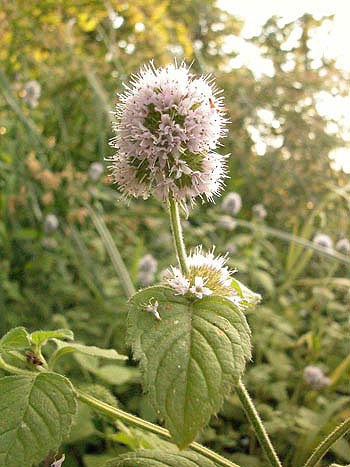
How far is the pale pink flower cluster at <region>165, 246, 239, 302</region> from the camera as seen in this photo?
66 centimetres

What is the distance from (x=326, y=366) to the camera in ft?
6.13

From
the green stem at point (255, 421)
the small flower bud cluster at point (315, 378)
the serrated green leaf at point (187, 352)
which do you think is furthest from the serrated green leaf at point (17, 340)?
the small flower bud cluster at point (315, 378)

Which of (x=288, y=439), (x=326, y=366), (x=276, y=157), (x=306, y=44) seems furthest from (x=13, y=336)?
(x=306, y=44)

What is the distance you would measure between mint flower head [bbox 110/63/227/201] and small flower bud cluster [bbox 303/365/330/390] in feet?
3.72

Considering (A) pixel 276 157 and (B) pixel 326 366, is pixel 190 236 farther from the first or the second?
(A) pixel 276 157

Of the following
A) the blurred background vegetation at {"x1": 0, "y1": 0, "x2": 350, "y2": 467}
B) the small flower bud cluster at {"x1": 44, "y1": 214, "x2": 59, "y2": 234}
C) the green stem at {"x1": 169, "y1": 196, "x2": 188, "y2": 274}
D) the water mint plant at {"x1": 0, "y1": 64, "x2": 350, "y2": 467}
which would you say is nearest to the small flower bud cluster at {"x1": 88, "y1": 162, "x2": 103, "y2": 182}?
the blurred background vegetation at {"x1": 0, "y1": 0, "x2": 350, "y2": 467}

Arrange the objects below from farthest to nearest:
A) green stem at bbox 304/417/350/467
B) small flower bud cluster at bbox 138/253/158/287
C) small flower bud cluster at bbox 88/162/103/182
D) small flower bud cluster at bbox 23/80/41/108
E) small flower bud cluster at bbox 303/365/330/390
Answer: small flower bud cluster at bbox 23/80/41/108, small flower bud cluster at bbox 88/162/103/182, small flower bud cluster at bbox 138/253/158/287, small flower bud cluster at bbox 303/365/330/390, green stem at bbox 304/417/350/467

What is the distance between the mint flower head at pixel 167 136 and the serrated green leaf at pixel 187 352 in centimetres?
16

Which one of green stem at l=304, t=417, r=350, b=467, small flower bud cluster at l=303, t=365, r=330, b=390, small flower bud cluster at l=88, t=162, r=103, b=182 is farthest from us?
small flower bud cluster at l=88, t=162, r=103, b=182

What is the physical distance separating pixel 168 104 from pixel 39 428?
0.42 meters

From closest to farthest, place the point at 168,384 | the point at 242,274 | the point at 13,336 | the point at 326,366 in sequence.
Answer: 1. the point at 168,384
2. the point at 13,336
3. the point at 326,366
4. the point at 242,274

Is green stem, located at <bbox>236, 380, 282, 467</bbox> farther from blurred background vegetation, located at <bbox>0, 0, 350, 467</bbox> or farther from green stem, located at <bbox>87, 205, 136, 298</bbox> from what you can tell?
green stem, located at <bbox>87, 205, 136, 298</bbox>

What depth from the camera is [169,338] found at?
0.58 m

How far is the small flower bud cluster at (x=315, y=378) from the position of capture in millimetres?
1701
